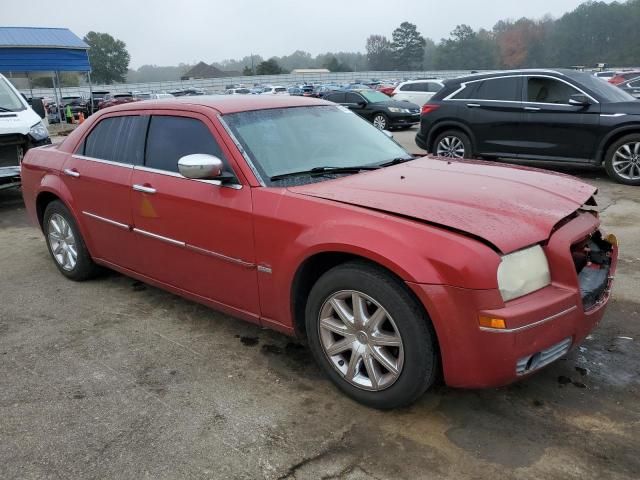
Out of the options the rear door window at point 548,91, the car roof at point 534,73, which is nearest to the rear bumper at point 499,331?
the rear door window at point 548,91

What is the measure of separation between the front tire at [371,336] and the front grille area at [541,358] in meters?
0.39

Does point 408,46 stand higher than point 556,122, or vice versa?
point 408,46

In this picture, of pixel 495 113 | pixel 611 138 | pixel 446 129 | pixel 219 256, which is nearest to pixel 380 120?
pixel 446 129

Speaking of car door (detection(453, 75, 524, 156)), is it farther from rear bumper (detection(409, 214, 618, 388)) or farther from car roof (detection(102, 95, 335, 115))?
rear bumper (detection(409, 214, 618, 388))

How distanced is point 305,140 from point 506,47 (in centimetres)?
10575

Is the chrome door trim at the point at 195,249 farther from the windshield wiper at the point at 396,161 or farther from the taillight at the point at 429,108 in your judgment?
the taillight at the point at 429,108

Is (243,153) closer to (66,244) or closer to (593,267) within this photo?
(593,267)

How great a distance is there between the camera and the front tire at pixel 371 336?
104 inches

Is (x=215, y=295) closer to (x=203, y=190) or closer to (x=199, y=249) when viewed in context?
(x=199, y=249)

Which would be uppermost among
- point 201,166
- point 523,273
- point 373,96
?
point 373,96

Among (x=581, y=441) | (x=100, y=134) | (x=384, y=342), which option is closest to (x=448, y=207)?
(x=384, y=342)

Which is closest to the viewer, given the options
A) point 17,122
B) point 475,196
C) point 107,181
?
point 475,196

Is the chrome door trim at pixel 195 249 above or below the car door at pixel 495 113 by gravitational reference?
below

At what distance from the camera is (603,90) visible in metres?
8.65
